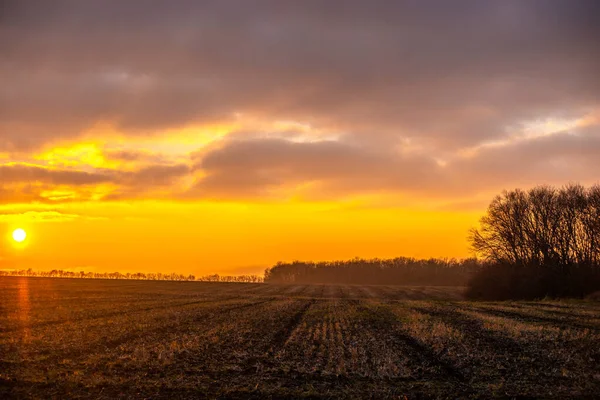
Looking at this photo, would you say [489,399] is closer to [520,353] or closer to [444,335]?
[520,353]

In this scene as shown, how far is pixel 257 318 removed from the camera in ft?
116

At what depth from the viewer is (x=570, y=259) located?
7075cm

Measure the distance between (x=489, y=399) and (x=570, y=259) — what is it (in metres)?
67.7

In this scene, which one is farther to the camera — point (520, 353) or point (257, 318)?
point (257, 318)

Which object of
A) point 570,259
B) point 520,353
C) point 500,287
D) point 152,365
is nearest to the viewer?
point 152,365

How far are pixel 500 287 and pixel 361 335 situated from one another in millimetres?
45862

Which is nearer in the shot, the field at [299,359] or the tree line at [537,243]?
the field at [299,359]

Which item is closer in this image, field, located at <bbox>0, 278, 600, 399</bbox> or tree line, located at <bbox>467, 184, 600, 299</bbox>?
field, located at <bbox>0, 278, 600, 399</bbox>

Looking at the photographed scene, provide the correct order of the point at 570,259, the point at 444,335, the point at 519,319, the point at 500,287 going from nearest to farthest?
1. the point at 444,335
2. the point at 519,319
3. the point at 500,287
4. the point at 570,259

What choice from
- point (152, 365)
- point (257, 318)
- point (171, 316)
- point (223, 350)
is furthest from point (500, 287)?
point (152, 365)

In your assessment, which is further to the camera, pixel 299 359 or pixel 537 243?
pixel 537 243

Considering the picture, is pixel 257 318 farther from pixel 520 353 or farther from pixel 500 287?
pixel 500 287

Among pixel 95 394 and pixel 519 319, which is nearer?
pixel 95 394

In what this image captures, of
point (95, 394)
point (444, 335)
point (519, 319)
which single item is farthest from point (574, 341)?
point (95, 394)
